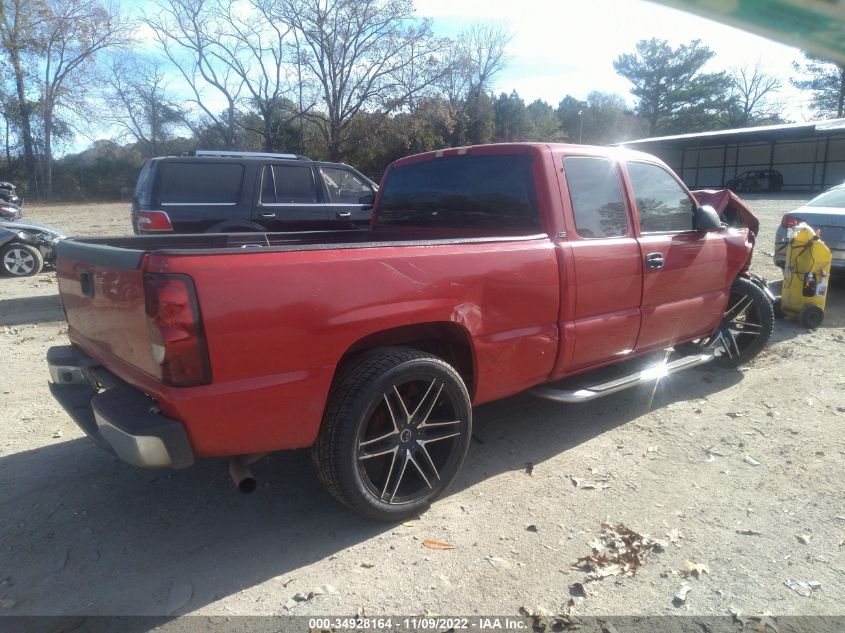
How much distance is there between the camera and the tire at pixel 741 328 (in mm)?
5383

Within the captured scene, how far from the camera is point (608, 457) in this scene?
390 cm

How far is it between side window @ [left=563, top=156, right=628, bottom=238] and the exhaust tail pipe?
2.37 metres

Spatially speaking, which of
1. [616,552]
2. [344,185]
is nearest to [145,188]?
[344,185]

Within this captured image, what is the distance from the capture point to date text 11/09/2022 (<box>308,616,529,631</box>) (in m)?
2.42

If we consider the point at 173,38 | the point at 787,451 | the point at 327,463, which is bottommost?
the point at 787,451

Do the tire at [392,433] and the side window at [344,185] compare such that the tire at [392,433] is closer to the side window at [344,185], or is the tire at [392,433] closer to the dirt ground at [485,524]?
the dirt ground at [485,524]

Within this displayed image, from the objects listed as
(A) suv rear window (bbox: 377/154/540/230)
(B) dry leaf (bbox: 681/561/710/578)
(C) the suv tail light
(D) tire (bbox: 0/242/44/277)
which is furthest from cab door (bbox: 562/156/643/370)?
(D) tire (bbox: 0/242/44/277)

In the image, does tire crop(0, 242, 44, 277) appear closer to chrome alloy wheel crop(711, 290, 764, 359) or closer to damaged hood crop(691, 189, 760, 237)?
damaged hood crop(691, 189, 760, 237)

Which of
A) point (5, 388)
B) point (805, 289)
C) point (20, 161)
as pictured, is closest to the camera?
point (5, 388)

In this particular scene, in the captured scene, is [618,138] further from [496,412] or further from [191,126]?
[496,412]

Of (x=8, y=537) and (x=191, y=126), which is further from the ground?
(x=191, y=126)

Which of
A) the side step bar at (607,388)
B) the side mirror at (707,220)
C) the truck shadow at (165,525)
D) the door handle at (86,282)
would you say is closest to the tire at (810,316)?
the side mirror at (707,220)

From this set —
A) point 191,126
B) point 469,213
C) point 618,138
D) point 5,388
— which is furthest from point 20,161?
point 618,138

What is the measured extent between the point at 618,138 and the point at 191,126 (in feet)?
138
